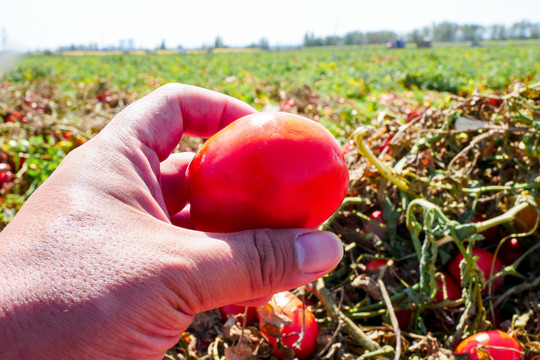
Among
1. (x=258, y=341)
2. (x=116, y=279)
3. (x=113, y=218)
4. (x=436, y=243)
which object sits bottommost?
(x=258, y=341)

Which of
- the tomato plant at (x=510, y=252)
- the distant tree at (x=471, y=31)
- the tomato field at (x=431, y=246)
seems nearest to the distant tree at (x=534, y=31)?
the distant tree at (x=471, y=31)

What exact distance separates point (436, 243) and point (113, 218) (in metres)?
1.32

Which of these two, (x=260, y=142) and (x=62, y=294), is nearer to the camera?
(x=62, y=294)

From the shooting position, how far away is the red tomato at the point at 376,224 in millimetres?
2326

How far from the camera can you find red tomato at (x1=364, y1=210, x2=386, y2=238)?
2326 mm

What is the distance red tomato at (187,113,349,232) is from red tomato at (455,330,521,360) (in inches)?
33.1

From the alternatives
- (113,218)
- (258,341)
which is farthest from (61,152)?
(113,218)

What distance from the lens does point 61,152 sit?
4426mm

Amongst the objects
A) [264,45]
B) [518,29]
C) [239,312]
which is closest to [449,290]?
[239,312]

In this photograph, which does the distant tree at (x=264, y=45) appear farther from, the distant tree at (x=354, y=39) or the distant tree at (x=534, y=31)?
the distant tree at (x=534, y=31)

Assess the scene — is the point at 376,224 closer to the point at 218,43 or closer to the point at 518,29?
the point at 218,43

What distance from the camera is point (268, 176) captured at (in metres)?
1.30

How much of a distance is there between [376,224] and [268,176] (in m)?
1.17

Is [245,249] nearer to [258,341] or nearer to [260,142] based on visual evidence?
[260,142]
